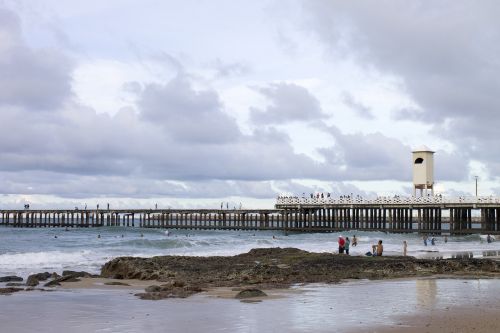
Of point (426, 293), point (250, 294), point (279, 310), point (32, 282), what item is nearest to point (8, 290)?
point (32, 282)

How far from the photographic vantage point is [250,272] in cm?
2384

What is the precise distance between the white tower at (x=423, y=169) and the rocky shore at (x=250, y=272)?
163ft

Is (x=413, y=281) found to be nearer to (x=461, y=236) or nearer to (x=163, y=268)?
(x=163, y=268)

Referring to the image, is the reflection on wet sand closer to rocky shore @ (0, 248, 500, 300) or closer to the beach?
the beach

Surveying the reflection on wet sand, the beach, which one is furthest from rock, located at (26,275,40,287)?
the reflection on wet sand

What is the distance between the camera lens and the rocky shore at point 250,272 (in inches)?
878

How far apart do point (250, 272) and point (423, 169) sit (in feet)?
185

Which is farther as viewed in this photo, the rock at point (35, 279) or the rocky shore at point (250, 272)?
the rock at point (35, 279)

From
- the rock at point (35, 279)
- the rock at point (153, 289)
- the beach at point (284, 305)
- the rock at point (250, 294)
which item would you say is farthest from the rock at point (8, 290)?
the rock at point (250, 294)

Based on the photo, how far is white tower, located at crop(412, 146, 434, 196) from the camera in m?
76.3

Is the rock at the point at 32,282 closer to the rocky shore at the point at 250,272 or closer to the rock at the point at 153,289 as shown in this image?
the rocky shore at the point at 250,272

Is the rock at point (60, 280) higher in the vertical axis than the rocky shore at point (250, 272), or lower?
lower

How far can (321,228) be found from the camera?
8075cm

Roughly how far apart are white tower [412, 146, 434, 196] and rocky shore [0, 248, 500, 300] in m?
49.6
